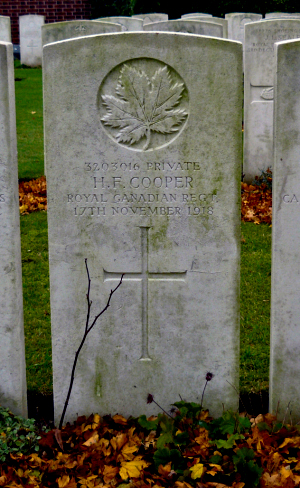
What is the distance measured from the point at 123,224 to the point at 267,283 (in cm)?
260

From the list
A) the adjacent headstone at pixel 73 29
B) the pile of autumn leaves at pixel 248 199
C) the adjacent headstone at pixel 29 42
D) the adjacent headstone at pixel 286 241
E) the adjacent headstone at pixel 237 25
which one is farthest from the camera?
the adjacent headstone at pixel 29 42

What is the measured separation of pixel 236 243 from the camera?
364 cm

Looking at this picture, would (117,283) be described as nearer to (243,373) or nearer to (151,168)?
(151,168)

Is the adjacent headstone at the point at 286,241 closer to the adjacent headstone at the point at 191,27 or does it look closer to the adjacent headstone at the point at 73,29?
the adjacent headstone at the point at 73,29

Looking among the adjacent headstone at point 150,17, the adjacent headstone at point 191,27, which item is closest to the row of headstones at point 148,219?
the adjacent headstone at point 191,27

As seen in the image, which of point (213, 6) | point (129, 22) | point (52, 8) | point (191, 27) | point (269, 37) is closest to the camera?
point (269, 37)

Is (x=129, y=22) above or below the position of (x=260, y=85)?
above

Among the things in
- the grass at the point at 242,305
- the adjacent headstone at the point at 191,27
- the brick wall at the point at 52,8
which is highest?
the brick wall at the point at 52,8

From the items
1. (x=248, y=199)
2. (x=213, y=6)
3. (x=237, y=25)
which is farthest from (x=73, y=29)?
(x=213, y=6)

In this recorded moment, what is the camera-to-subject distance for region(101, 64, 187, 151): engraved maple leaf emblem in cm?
349

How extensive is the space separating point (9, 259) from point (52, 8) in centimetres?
2314

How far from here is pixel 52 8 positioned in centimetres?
2483

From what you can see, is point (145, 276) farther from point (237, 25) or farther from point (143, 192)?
point (237, 25)

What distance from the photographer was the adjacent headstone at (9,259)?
3473mm
